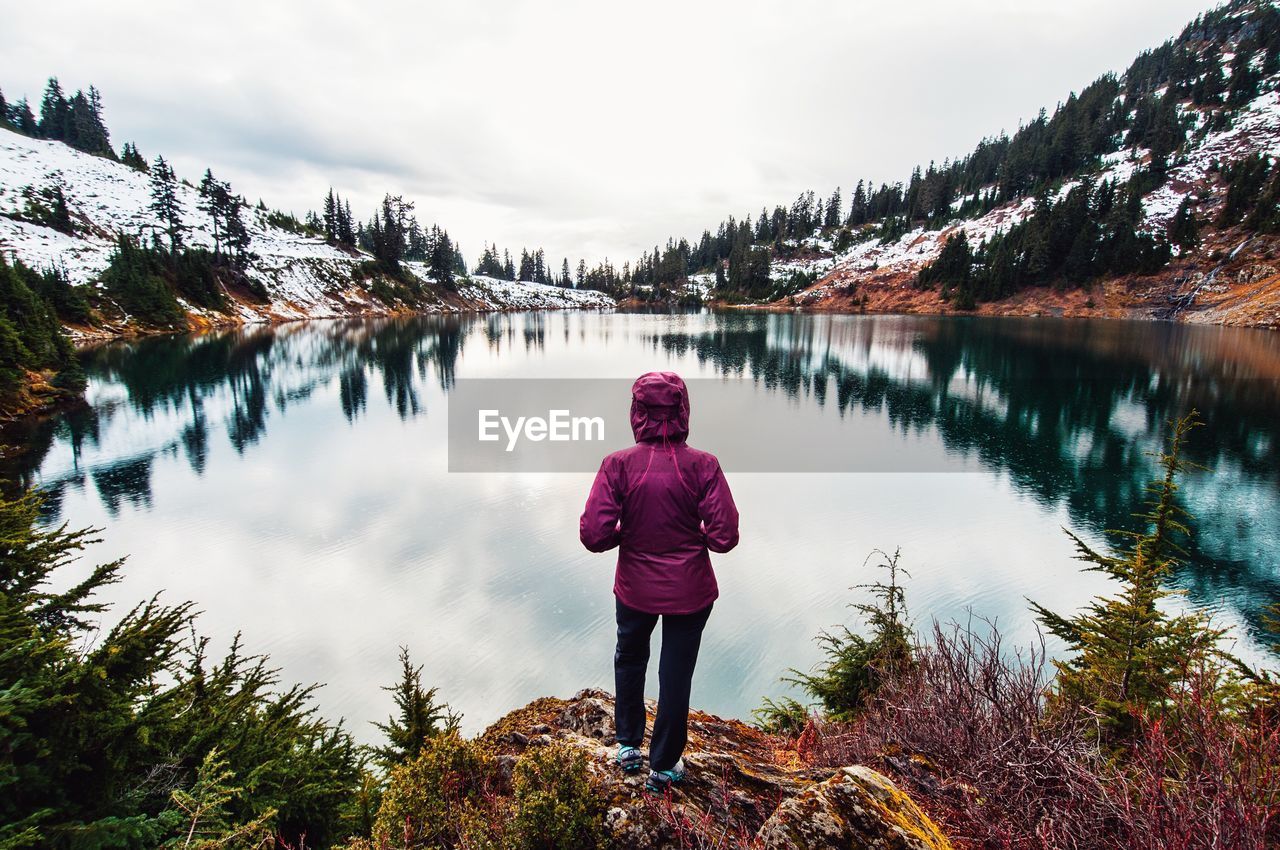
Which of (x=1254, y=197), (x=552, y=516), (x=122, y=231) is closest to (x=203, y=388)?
(x=552, y=516)

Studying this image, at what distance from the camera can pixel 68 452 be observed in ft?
69.9

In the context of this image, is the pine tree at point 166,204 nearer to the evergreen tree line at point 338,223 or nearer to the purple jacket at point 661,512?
the evergreen tree line at point 338,223

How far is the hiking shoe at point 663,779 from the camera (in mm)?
3656

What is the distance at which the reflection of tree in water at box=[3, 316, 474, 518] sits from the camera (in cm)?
2011

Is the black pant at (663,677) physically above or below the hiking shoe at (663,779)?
above

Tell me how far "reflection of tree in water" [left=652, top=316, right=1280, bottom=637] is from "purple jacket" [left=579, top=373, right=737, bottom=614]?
50.4 feet

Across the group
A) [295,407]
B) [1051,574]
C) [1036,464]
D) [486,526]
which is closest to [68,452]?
[295,407]

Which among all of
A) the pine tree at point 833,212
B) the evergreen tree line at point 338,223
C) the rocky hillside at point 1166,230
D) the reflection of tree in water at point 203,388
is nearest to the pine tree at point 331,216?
the evergreen tree line at point 338,223

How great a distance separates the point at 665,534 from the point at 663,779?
1678 mm

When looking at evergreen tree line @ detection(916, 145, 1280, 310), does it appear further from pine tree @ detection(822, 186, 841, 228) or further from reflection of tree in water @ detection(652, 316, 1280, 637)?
pine tree @ detection(822, 186, 841, 228)

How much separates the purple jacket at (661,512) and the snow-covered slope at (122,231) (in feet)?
268

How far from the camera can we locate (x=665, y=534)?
3777 millimetres

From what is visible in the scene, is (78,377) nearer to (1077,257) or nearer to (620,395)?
(620,395)

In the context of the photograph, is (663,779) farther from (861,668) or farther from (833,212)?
(833,212)
